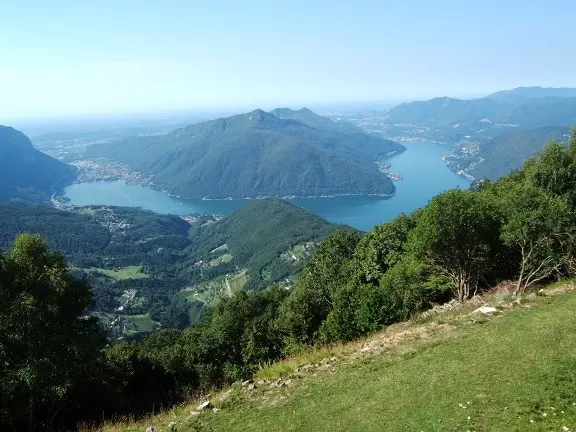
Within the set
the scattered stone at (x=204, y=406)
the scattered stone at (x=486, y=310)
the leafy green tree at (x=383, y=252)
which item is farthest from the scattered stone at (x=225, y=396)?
the leafy green tree at (x=383, y=252)

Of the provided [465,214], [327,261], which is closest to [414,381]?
[465,214]

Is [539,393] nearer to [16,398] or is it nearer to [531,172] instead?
[16,398]

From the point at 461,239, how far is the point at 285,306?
17406mm

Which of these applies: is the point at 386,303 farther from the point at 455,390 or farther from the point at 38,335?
the point at 38,335

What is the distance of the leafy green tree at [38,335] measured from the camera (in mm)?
16672

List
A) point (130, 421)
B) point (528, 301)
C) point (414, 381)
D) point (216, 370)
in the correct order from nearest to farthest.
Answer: point (414, 381)
point (130, 421)
point (528, 301)
point (216, 370)

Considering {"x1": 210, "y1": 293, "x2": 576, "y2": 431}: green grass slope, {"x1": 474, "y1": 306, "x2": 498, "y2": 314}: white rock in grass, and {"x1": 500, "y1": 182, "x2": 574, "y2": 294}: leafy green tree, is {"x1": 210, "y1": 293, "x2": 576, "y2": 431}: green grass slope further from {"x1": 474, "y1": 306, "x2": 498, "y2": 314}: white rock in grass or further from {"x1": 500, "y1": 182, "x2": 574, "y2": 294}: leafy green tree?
{"x1": 500, "y1": 182, "x2": 574, "y2": 294}: leafy green tree

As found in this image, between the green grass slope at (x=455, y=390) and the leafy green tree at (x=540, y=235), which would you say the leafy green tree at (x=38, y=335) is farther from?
the leafy green tree at (x=540, y=235)

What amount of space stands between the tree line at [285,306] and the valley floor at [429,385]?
5008mm

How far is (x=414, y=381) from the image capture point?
565 inches

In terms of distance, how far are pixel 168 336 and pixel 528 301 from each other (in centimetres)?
4117

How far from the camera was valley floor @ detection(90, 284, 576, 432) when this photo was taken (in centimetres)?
1161

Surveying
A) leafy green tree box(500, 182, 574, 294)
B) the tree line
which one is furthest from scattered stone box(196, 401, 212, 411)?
leafy green tree box(500, 182, 574, 294)

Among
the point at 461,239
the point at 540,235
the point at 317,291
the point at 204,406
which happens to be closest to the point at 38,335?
the point at 204,406
